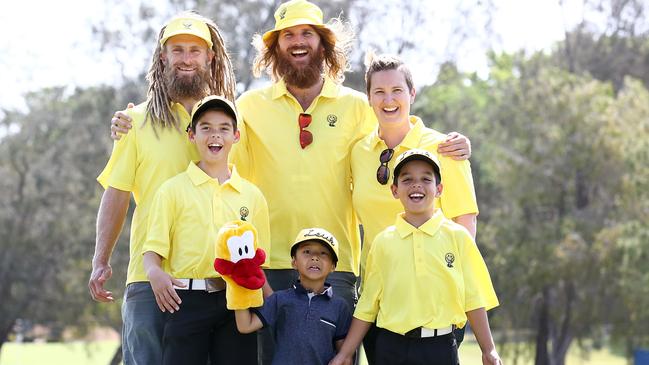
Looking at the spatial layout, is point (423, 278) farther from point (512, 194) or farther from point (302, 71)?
point (512, 194)

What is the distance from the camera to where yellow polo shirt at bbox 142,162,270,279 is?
490cm

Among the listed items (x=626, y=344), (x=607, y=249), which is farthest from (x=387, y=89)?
(x=626, y=344)

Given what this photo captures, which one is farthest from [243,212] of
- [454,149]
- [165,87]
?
[454,149]

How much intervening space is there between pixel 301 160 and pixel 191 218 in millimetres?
822

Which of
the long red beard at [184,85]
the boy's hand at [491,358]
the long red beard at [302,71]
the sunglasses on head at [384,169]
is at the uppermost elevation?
the long red beard at [302,71]

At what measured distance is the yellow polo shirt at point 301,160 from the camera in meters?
5.50

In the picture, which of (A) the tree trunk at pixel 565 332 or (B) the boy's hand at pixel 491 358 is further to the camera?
(A) the tree trunk at pixel 565 332

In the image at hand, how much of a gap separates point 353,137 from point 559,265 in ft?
56.1

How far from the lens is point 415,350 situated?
4.81 m

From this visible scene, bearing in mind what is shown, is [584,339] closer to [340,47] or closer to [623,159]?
[623,159]

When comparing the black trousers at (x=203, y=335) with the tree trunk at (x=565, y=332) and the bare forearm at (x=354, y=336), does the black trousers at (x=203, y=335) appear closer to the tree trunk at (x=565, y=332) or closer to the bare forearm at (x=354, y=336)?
the bare forearm at (x=354, y=336)

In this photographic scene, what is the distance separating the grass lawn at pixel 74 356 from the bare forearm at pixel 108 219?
2162 cm

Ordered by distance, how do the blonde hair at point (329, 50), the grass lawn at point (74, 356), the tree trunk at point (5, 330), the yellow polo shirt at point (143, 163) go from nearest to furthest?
the yellow polo shirt at point (143, 163) → the blonde hair at point (329, 50) → the tree trunk at point (5, 330) → the grass lawn at point (74, 356)

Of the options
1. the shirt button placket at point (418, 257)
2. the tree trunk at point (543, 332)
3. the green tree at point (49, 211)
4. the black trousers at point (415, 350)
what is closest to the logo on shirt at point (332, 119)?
the shirt button placket at point (418, 257)
